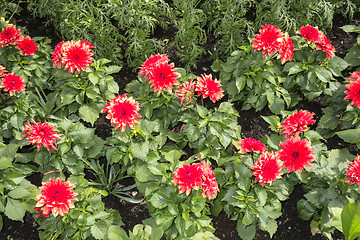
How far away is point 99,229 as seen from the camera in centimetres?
251

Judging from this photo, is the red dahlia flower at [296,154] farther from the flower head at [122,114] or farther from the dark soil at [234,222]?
the flower head at [122,114]

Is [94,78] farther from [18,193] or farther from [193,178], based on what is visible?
[193,178]

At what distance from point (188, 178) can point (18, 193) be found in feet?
4.23

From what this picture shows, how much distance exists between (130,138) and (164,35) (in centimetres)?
197

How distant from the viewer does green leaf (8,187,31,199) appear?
260cm

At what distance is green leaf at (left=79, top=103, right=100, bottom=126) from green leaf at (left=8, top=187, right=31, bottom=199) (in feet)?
2.38

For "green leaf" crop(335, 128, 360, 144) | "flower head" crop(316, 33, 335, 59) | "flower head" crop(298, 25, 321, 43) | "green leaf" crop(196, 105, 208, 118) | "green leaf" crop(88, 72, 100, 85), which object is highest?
"flower head" crop(298, 25, 321, 43)

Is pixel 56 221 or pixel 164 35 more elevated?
pixel 164 35

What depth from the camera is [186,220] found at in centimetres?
239

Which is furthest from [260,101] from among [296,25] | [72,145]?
[72,145]

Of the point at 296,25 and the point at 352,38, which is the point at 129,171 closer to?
the point at 296,25

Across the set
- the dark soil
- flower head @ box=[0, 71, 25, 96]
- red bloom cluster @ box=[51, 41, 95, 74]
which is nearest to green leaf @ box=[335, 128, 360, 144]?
the dark soil

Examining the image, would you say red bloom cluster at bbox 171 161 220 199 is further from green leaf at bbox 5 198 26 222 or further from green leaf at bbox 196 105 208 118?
green leaf at bbox 5 198 26 222

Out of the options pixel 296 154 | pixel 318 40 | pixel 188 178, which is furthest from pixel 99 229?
pixel 318 40
